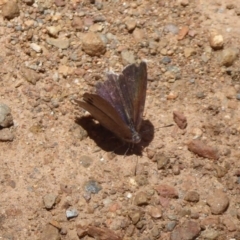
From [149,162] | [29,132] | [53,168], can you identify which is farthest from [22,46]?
[149,162]

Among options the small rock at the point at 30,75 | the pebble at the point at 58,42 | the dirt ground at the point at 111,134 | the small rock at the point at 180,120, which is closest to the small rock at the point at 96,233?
the dirt ground at the point at 111,134

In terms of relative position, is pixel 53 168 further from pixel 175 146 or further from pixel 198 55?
pixel 198 55

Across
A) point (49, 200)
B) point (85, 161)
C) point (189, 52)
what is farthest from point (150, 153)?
point (189, 52)

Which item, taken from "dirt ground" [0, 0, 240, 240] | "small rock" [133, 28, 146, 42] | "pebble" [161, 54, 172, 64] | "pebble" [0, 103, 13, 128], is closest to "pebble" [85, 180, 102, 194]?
"dirt ground" [0, 0, 240, 240]

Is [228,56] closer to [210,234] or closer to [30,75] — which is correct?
[210,234]

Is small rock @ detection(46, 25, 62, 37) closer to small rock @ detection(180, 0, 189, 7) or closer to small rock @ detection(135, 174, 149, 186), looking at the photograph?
small rock @ detection(180, 0, 189, 7)
